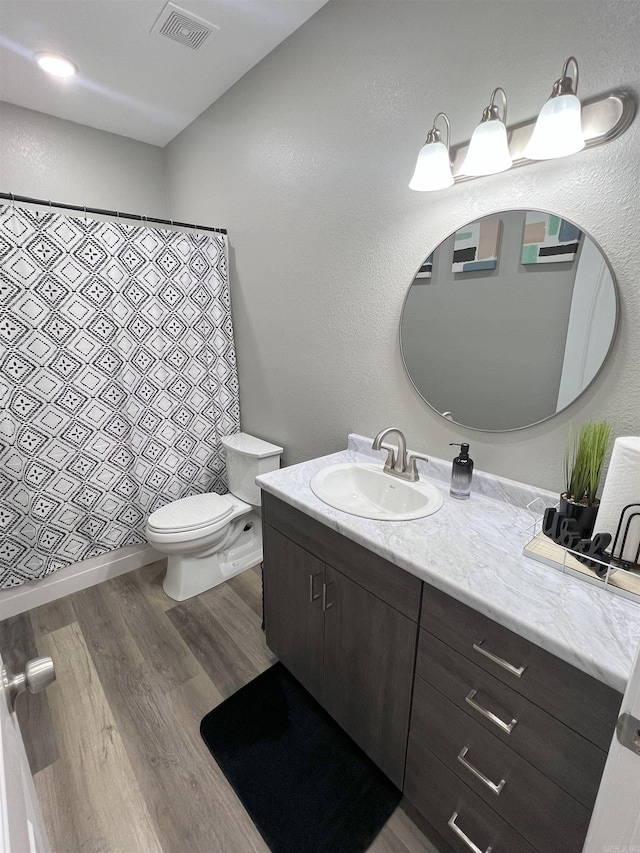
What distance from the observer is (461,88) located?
122 centimetres

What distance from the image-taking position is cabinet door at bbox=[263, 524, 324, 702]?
1.33 m

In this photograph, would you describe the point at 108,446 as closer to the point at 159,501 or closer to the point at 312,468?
the point at 159,501

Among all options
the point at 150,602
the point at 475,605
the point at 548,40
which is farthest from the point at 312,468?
the point at 548,40

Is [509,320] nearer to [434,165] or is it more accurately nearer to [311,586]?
[434,165]

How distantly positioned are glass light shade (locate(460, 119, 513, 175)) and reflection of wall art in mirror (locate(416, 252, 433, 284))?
0.99ft

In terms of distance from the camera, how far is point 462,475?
1.29m

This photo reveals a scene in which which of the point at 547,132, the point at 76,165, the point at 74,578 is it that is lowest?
the point at 74,578

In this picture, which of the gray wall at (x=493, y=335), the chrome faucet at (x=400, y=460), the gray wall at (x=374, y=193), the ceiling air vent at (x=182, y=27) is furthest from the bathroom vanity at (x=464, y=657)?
the ceiling air vent at (x=182, y=27)

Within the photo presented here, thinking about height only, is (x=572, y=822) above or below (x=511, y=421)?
below

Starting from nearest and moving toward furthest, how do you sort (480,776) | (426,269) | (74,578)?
(480,776)
(426,269)
(74,578)

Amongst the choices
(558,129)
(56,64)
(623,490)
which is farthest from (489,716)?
(56,64)

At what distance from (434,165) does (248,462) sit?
1.59 m

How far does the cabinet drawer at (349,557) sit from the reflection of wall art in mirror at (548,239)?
976mm

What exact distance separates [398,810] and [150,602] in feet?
4.70
